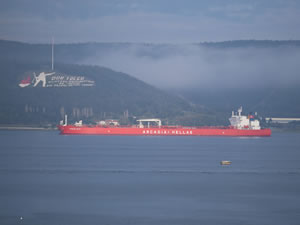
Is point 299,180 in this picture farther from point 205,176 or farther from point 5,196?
point 5,196

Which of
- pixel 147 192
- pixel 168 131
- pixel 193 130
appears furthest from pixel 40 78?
pixel 147 192

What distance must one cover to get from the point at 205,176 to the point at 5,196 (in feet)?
49.9

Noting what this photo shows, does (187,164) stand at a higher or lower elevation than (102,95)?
lower

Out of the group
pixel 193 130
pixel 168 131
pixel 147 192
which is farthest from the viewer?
pixel 168 131

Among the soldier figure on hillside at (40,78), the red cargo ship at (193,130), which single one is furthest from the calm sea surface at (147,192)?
the soldier figure on hillside at (40,78)

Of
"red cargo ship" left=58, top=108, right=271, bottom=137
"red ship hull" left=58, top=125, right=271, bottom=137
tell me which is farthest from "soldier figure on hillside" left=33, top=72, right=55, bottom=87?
"red cargo ship" left=58, top=108, right=271, bottom=137

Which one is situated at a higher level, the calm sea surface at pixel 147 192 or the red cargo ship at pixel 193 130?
the red cargo ship at pixel 193 130

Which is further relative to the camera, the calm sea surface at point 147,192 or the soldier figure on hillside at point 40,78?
the soldier figure on hillside at point 40,78

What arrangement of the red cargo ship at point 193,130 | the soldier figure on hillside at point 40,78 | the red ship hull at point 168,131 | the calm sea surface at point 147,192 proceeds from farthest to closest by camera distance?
the soldier figure on hillside at point 40,78, the red ship hull at point 168,131, the red cargo ship at point 193,130, the calm sea surface at point 147,192

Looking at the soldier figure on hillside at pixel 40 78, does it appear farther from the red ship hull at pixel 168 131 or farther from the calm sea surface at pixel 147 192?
the calm sea surface at pixel 147 192

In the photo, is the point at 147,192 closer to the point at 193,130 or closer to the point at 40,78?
the point at 193,130

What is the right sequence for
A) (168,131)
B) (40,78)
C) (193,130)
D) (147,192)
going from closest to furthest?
(147,192) → (193,130) → (168,131) → (40,78)

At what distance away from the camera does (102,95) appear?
19288 cm

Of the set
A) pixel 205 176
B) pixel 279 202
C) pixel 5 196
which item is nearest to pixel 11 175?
pixel 5 196
